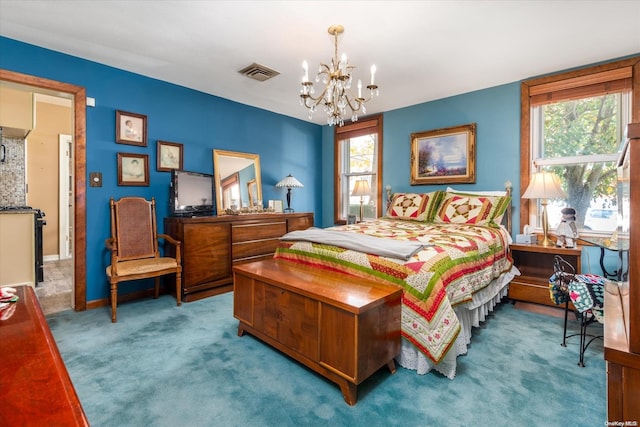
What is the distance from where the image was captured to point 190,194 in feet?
11.6

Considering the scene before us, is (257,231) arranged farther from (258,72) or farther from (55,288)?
(55,288)

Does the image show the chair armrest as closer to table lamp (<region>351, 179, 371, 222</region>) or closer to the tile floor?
the tile floor

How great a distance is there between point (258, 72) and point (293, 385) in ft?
9.57

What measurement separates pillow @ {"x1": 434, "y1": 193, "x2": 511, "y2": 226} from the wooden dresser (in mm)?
2081

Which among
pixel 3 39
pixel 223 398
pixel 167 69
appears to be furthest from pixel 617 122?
pixel 3 39

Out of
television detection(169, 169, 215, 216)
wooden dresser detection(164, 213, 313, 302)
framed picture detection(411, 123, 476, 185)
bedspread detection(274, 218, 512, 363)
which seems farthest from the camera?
framed picture detection(411, 123, 476, 185)

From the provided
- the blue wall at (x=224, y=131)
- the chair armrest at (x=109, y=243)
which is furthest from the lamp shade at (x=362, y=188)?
the chair armrest at (x=109, y=243)

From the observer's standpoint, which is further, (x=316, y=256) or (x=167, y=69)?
(x=167, y=69)

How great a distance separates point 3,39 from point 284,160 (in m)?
3.18

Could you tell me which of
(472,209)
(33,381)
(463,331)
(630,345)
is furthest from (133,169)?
(630,345)

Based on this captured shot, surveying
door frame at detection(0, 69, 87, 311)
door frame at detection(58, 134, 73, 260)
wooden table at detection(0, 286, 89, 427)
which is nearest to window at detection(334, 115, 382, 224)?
door frame at detection(0, 69, 87, 311)

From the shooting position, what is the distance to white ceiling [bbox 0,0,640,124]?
85.3 inches

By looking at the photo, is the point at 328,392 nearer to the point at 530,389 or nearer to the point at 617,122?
the point at 530,389

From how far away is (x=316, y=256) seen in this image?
7.84ft
